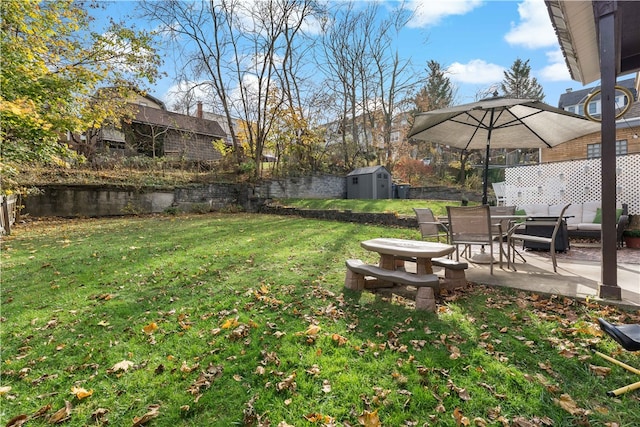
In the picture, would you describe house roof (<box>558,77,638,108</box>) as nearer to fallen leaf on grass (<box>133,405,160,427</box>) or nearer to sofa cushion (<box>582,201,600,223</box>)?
sofa cushion (<box>582,201,600,223</box>)

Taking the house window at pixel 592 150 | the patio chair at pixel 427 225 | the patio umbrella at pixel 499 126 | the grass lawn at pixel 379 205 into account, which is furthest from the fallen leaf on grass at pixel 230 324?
the house window at pixel 592 150

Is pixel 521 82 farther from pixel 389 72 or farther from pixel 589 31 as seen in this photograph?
pixel 589 31

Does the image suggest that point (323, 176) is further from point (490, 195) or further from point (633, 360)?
point (633, 360)

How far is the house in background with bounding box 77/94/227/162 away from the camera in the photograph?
Answer: 1873 centimetres

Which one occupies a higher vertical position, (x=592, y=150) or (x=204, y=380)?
(x=592, y=150)

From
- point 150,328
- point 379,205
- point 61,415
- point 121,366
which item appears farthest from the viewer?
point 379,205


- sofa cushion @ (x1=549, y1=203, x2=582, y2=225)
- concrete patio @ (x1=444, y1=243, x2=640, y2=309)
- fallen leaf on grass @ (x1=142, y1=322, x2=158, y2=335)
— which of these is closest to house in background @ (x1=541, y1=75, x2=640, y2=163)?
sofa cushion @ (x1=549, y1=203, x2=582, y2=225)

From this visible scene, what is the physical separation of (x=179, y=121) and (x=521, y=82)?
104 ft

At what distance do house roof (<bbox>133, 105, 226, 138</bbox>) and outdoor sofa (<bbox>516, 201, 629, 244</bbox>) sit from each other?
66.2 feet

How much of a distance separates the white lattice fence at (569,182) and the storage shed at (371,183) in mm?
6849

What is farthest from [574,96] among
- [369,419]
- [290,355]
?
[369,419]

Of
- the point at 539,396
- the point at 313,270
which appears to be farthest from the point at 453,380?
the point at 313,270

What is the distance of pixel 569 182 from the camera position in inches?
337

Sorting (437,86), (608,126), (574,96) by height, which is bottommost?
(608,126)
